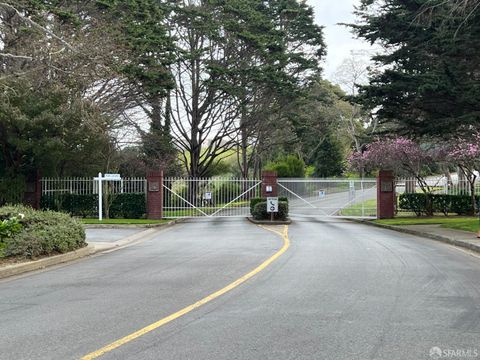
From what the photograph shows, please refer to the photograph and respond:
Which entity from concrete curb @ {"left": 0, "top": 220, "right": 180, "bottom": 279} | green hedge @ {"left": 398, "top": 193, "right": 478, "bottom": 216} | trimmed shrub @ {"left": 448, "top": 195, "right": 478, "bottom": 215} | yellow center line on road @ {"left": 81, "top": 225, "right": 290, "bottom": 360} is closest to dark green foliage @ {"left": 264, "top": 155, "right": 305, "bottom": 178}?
green hedge @ {"left": 398, "top": 193, "right": 478, "bottom": 216}

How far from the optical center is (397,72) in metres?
20.7

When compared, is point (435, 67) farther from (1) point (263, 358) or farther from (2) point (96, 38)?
(1) point (263, 358)

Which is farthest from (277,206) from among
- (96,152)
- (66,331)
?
(66,331)

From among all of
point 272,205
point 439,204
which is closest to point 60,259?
point 272,205

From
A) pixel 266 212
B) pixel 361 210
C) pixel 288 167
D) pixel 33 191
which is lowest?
pixel 361 210

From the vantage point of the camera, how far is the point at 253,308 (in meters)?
7.35

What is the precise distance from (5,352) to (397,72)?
1835 cm

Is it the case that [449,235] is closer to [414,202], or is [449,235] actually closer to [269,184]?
[414,202]

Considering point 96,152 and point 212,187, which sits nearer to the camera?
point 96,152

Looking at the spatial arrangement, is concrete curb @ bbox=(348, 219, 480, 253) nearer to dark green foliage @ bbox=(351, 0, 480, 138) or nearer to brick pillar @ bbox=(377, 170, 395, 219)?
brick pillar @ bbox=(377, 170, 395, 219)

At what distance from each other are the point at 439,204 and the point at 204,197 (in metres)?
13.5

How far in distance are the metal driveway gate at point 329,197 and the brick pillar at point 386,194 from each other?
90cm

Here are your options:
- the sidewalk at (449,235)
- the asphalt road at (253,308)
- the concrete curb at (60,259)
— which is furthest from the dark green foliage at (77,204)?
the asphalt road at (253,308)

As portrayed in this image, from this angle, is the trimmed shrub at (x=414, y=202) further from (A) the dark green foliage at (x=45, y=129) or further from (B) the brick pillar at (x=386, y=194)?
(A) the dark green foliage at (x=45, y=129)
